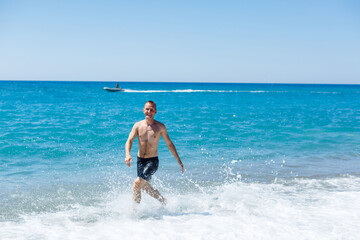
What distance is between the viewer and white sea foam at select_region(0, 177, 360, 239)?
461 cm

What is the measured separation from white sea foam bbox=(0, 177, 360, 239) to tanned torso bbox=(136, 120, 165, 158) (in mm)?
1080

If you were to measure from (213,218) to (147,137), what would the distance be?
5.81 ft

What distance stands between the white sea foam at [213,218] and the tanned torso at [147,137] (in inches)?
42.5

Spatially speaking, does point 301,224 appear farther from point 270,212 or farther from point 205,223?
point 205,223

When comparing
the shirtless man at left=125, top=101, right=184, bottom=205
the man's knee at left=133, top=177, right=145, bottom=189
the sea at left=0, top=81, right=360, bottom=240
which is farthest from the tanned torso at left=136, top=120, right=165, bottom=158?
the sea at left=0, top=81, right=360, bottom=240

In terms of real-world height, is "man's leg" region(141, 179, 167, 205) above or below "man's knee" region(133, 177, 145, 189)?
below

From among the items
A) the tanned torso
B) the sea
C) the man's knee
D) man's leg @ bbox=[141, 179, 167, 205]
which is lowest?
the sea

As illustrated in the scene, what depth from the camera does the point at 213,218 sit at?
521 centimetres

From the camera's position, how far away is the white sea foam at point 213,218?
182 inches

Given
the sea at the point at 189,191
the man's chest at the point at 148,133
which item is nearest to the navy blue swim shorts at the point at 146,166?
the man's chest at the point at 148,133

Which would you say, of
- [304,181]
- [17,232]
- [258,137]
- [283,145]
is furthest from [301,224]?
[258,137]

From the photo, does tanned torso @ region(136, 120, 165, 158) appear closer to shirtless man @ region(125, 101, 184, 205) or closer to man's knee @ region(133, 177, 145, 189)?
shirtless man @ region(125, 101, 184, 205)

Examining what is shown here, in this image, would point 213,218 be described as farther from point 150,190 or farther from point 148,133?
point 148,133

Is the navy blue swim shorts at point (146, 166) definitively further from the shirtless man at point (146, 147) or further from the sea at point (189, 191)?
the sea at point (189, 191)
